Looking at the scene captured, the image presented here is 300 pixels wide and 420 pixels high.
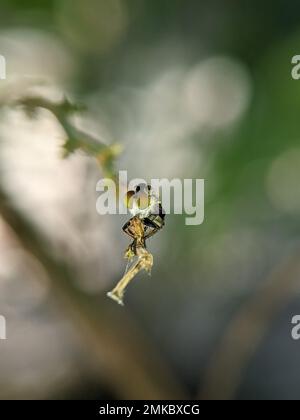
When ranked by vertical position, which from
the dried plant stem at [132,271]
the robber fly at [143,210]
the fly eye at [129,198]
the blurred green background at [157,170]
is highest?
the blurred green background at [157,170]

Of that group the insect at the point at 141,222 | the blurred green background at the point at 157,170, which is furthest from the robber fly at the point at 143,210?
the blurred green background at the point at 157,170

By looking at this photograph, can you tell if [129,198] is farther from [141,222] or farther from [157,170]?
[157,170]

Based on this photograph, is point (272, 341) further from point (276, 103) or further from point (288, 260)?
point (276, 103)

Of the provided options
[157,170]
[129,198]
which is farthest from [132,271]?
[157,170]

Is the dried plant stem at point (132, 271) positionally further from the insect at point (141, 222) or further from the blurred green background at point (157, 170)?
the blurred green background at point (157, 170)

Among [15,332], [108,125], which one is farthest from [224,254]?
[15,332]
